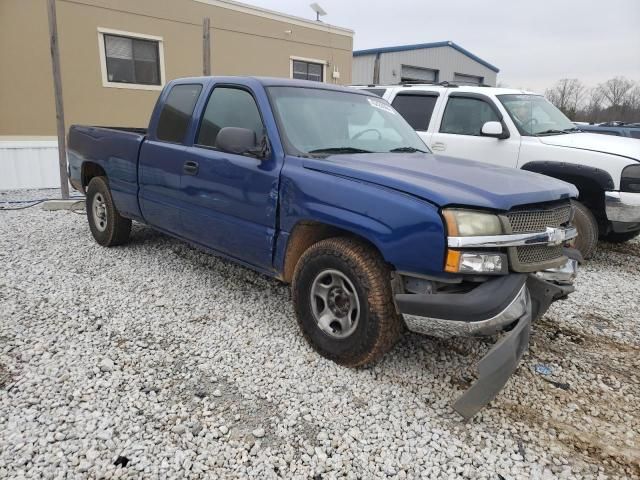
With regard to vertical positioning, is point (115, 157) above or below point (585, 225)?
above

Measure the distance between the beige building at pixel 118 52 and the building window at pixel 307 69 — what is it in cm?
22

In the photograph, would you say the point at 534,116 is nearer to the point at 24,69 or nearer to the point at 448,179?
the point at 448,179

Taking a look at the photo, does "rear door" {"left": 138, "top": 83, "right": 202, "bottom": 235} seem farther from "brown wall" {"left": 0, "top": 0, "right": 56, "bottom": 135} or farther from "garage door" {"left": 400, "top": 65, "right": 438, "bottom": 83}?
"garage door" {"left": 400, "top": 65, "right": 438, "bottom": 83}

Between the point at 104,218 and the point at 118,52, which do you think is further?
the point at 118,52

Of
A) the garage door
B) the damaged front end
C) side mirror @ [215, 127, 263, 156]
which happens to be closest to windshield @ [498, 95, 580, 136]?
the damaged front end

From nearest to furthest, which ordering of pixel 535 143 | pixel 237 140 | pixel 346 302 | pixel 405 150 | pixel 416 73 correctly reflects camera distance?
pixel 346 302, pixel 237 140, pixel 405 150, pixel 535 143, pixel 416 73

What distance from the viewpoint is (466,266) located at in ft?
8.30

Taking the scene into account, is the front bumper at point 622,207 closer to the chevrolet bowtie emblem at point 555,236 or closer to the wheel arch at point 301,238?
the chevrolet bowtie emblem at point 555,236

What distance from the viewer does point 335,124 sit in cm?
371

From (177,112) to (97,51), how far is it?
29.8 ft

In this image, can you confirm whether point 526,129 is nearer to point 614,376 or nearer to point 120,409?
point 614,376

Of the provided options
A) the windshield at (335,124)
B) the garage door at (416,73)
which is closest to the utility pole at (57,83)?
the windshield at (335,124)

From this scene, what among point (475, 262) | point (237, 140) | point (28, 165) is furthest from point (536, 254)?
point (28, 165)

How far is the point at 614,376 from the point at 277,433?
2.35 meters
